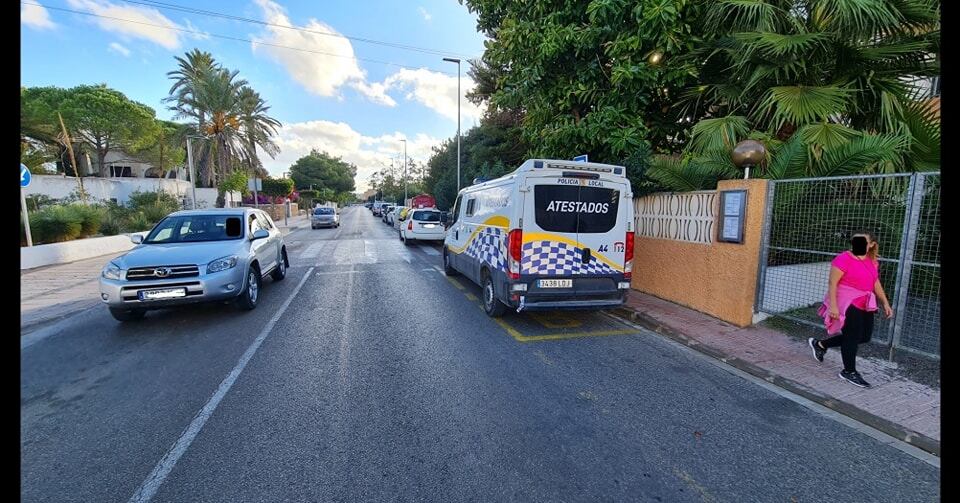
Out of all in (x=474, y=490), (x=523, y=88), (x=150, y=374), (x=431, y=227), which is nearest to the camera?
(x=474, y=490)

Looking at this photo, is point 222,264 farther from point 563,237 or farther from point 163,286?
point 563,237

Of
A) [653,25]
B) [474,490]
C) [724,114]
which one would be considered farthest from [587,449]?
[724,114]

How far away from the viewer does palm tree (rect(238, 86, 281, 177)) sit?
92.1 ft

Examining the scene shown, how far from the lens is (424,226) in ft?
55.5

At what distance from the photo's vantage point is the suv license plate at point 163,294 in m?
5.59

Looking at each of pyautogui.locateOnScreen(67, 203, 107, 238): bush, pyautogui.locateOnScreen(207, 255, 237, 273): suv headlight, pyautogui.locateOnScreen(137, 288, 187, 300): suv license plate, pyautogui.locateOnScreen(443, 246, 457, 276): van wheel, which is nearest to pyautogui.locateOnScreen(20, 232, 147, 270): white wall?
pyautogui.locateOnScreen(67, 203, 107, 238): bush

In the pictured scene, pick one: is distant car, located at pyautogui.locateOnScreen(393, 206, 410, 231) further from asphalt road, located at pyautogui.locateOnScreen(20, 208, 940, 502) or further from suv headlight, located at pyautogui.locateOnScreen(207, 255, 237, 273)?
asphalt road, located at pyautogui.locateOnScreen(20, 208, 940, 502)

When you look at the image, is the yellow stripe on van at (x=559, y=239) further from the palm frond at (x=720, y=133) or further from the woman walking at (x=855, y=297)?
the palm frond at (x=720, y=133)

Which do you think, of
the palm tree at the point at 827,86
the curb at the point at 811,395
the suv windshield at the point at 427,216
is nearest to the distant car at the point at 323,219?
the suv windshield at the point at 427,216

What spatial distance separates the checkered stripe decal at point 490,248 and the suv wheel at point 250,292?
3.83 metres

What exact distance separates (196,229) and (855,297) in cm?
921
